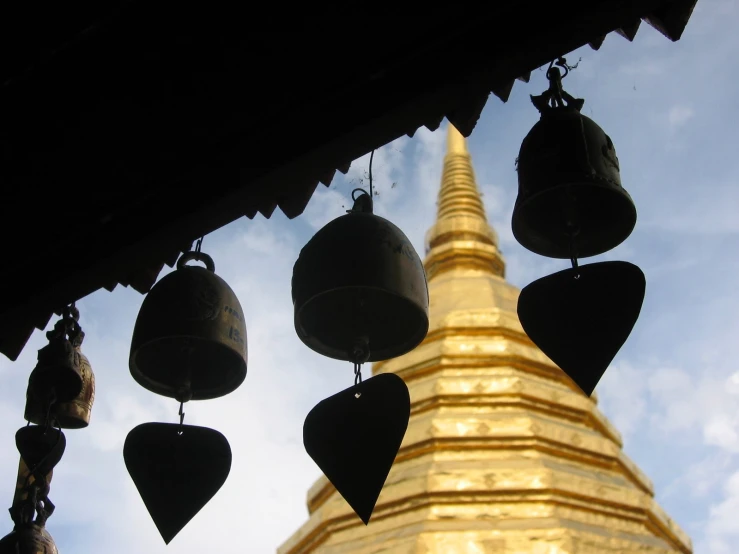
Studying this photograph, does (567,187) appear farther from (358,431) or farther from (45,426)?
(45,426)

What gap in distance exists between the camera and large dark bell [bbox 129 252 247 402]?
2.45 metres

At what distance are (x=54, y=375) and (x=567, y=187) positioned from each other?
68.7 inches

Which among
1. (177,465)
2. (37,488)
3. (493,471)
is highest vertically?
(493,471)

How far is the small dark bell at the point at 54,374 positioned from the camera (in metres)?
2.84

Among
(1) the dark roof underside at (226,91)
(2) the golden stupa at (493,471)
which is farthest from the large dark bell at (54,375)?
(2) the golden stupa at (493,471)

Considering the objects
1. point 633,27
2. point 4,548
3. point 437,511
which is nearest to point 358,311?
point 633,27

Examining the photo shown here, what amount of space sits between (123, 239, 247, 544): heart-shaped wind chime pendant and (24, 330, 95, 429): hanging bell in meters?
0.53

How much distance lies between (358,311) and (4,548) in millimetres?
1329

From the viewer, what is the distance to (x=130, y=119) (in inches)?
77.8

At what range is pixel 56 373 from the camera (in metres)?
2.84

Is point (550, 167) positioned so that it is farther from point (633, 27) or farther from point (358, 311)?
point (358, 311)

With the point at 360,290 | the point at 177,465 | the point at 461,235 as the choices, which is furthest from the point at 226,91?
the point at 461,235

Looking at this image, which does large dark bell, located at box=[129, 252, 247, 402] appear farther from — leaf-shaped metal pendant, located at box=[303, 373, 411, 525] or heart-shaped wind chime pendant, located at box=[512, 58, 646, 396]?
heart-shaped wind chime pendant, located at box=[512, 58, 646, 396]

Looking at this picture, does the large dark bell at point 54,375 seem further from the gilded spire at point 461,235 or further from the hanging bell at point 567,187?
the gilded spire at point 461,235
